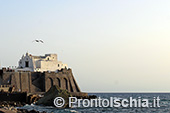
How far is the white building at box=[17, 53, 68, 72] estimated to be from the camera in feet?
240

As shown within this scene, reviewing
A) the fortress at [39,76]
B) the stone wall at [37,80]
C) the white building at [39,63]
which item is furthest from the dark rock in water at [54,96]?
the white building at [39,63]

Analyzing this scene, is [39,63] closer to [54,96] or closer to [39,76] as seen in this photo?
[39,76]

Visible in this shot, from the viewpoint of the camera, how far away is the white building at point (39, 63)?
73062 mm

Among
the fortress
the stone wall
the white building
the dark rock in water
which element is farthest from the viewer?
the white building

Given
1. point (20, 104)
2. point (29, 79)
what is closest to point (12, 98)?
point (20, 104)

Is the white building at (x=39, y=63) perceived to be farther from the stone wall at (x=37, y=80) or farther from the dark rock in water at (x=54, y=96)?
the dark rock in water at (x=54, y=96)

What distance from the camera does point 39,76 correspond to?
7094 cm

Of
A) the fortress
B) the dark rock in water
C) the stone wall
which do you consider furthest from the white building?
the dark rock in water

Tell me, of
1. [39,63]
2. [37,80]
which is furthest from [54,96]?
[39,63]

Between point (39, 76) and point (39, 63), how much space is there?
3963mm

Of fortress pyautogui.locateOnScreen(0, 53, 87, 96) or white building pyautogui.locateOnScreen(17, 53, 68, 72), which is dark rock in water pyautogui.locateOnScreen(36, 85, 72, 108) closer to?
fortress pyautogui.locateOnScreen(0, 53, 87, 96)

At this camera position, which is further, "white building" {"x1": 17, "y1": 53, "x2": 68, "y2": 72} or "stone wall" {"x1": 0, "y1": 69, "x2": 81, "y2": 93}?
"white building" {"x1": 17, "y1": 53, "x2": 68, "y2": 72}

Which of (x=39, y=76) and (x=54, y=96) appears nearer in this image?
(x=54, y=96)

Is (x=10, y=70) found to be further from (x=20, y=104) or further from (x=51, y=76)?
(x=20, y=104)
